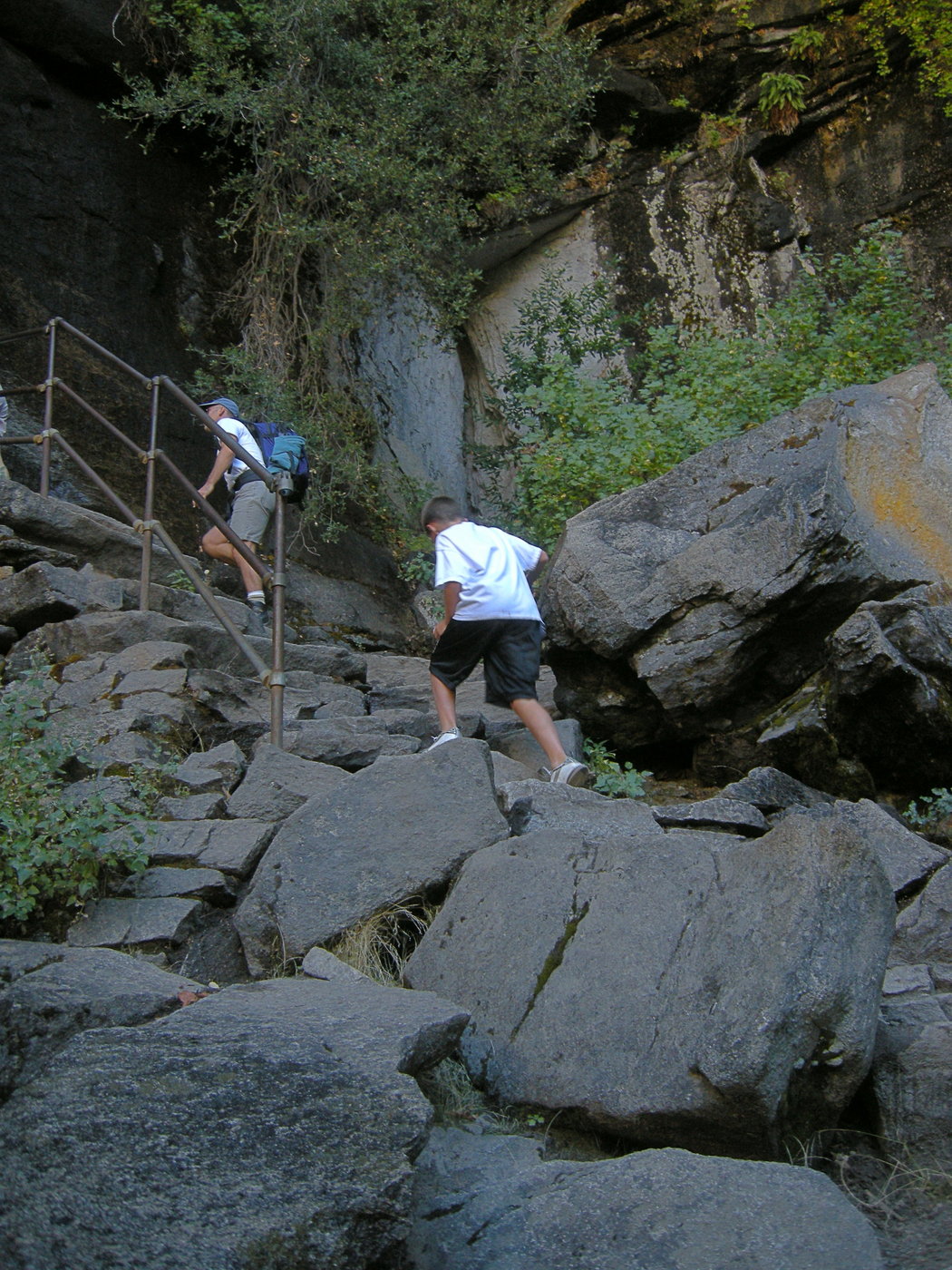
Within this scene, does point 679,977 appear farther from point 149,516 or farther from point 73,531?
point 73,531

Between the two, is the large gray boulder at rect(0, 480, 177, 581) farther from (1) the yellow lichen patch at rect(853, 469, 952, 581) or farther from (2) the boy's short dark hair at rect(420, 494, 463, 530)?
(1) the yellow lichen patch at rect(853, 469, 952, 581)

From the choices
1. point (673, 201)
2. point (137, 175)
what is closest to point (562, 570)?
point (137, 175)

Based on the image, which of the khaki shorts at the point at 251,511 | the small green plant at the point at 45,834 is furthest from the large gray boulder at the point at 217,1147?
the khaki shorts at the point at 251,511

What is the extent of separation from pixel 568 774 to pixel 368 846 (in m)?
1.36

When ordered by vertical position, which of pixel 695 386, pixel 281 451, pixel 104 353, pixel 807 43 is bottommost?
pixel 281 451

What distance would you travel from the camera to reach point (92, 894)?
136 inches

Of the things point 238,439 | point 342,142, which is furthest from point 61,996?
point 342,142

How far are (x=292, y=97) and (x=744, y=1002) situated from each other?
9423mm

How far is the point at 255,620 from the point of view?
6.76 m

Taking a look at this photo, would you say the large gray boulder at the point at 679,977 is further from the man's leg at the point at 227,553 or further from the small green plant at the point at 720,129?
the small green plant at the point at 720,129

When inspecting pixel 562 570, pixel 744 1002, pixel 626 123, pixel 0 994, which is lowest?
pixel 744 1002

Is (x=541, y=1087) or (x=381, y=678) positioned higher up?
(x=381, y=678)

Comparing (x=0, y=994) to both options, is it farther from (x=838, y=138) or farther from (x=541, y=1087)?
(x=838, y=138)

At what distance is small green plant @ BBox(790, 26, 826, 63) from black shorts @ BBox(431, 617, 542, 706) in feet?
31.7
